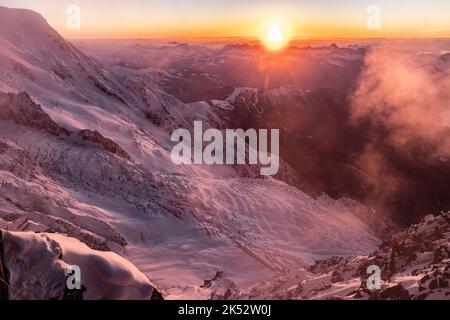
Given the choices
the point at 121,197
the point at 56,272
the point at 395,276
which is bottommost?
the point at 56,272

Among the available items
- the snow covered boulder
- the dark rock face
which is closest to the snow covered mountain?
the snow covered boulder

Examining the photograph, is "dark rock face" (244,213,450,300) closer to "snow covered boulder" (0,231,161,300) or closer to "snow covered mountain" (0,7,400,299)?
"snow covered mountain" (0,7,400,299)

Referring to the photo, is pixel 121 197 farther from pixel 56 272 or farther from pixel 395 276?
pixel 56 272

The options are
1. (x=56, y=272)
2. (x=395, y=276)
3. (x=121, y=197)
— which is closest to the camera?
(x=56, y=272)

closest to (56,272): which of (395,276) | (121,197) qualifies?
(395,276)
